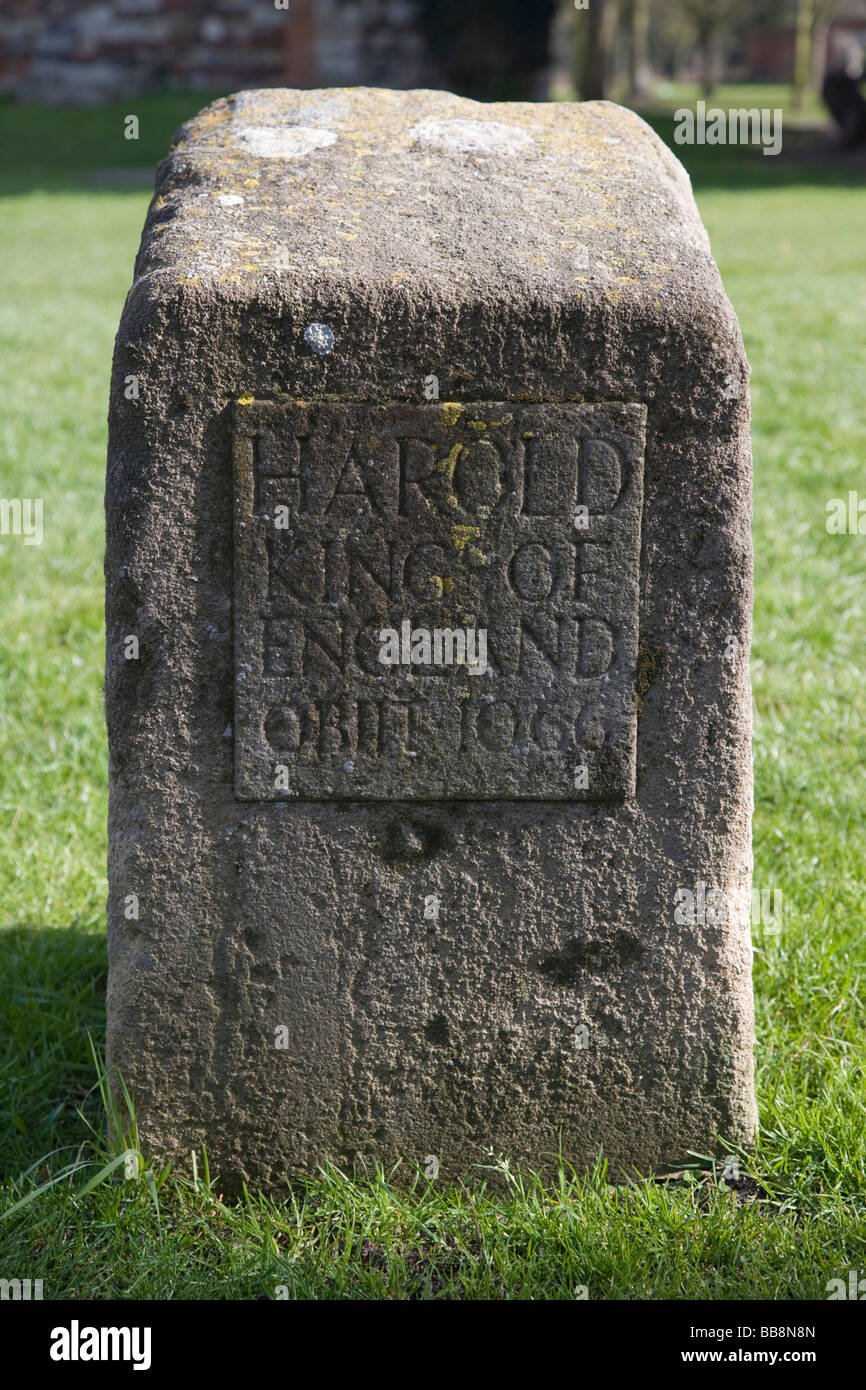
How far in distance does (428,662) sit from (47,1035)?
123 cm

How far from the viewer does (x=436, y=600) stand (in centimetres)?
200

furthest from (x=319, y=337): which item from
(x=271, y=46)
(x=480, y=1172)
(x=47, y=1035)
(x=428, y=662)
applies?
(x=271, y=46)

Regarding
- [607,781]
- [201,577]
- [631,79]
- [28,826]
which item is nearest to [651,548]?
[607,781]

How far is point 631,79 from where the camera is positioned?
34156 mm

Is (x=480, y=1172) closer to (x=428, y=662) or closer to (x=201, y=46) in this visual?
(x=428, y=662)

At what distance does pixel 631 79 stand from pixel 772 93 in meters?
9.59

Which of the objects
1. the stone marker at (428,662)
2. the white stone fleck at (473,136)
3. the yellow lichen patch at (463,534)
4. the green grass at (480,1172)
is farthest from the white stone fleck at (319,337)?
the green grass at (480,1172)

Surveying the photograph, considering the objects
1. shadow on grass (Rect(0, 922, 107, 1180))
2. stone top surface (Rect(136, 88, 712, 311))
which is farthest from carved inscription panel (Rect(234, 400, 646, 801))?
shadow on grass (Rect(0, 922, 107, 1180))

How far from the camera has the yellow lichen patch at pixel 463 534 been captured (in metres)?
1.99

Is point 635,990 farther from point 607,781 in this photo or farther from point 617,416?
point 617,416

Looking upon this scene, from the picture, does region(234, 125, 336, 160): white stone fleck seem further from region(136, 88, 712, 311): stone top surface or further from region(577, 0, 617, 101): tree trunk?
region(577, 0, 617, 101): tree trunk

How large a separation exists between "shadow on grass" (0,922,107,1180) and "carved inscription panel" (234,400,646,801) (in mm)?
812

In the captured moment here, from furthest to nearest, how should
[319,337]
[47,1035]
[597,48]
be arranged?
1. [597,48]
2. [47,1035]
3. [319,337]

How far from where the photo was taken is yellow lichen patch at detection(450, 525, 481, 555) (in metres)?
1.99
